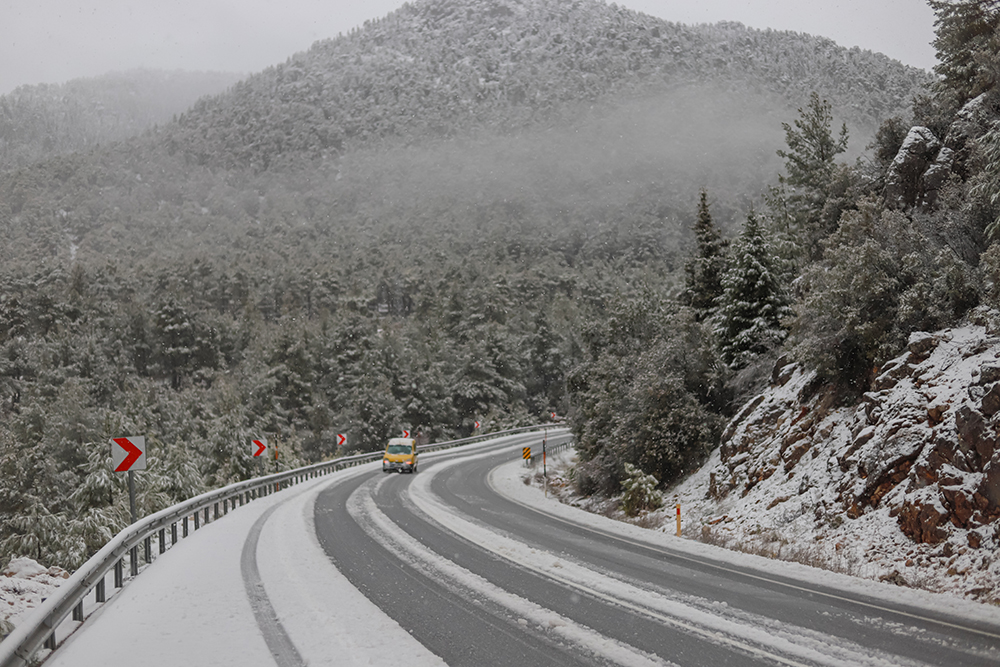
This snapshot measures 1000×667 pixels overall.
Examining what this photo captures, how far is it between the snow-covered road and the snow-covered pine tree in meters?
13.5

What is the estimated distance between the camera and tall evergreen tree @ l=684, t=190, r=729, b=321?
33719mm

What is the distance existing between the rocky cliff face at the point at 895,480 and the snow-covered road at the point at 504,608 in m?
1.63

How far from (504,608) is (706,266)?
27.4 meters

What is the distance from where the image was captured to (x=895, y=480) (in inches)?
534

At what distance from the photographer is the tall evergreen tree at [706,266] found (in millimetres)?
33719

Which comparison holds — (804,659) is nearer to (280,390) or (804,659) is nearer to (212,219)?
(280,390)

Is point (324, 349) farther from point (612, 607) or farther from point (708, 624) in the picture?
point (708, 624)

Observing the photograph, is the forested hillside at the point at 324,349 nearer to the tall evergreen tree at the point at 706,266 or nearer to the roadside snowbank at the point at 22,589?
the tall evergreen tree at the point at 706,266

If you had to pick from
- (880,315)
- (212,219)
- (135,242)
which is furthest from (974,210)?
(212,219)

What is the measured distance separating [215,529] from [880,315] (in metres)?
16.9

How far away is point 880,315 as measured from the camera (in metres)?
17.3

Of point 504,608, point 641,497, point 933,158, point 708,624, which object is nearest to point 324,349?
point 641,497

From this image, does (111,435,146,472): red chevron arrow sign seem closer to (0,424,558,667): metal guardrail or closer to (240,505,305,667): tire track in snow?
(0,424,558,667): metal guardrail

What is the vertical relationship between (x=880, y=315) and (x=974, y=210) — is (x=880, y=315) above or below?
below
